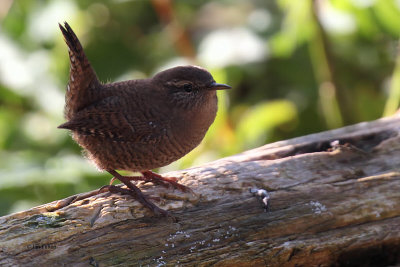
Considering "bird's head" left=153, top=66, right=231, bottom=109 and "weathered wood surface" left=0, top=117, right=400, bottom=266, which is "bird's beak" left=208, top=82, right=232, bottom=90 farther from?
"weathered wood surface" left=0, top=117, right=400, bottom=266

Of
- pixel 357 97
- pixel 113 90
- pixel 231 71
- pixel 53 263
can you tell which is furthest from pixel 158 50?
pixel 53 263

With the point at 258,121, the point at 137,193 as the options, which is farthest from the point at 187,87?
the point at 258,121

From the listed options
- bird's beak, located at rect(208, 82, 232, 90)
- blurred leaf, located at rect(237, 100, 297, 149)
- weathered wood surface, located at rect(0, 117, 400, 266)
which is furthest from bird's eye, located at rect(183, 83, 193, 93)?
blurred leaf, located at rect(237, 100, 297, 149)

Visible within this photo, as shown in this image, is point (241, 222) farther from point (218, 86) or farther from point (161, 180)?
point (218, 86)

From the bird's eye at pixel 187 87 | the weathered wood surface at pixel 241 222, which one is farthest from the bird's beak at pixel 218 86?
the weathered wood surface at pixel 241 222

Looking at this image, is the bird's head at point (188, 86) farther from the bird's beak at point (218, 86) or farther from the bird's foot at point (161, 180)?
the bird's foot at point (161, 180)

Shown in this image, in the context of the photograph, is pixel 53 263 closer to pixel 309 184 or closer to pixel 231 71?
pixel 309 184
